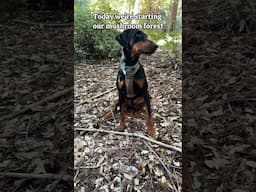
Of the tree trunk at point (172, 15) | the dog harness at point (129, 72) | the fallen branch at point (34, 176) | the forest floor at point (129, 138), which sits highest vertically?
the tree trunk at point (172, 15)

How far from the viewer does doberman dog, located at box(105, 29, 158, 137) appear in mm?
1265

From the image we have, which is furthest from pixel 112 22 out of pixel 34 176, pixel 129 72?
pixel 34 176

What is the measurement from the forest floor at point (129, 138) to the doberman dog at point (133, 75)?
2 cm

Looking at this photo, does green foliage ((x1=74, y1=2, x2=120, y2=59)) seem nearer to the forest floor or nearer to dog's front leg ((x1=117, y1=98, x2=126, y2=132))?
the forest floor

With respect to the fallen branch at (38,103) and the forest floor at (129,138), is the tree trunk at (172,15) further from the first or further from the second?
the fallen branch at (38,103)

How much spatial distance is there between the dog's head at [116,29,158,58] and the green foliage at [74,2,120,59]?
0.03 metres

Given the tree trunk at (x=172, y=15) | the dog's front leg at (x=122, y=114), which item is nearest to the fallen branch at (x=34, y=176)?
the dog's front leg at (x=122, y=114)

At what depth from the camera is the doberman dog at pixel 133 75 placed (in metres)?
1.26

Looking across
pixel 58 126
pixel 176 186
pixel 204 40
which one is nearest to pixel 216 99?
pixel 204 40

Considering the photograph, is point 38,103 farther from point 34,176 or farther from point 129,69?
point 129,69

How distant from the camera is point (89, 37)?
1341 mm

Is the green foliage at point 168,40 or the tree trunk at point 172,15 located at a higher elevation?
the tree trunk at point 172,15

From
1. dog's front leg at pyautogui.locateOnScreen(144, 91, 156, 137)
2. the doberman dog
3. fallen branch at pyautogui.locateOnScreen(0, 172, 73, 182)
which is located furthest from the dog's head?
fallen branch at pyautogui.locateOnScreen(0, 172, 73, 182)

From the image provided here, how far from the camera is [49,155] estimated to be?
4.88 feet
